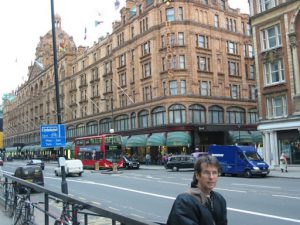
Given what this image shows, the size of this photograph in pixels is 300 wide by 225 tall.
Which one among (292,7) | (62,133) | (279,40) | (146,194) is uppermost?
(292,7)

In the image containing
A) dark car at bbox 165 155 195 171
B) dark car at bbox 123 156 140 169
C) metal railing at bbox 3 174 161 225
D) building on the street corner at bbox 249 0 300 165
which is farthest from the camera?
dark car at bbox 123 156 140 169

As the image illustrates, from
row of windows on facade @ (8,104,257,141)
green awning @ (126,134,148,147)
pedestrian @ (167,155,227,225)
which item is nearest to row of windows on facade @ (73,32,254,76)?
row of windows on facade @ (8,104,257,141)

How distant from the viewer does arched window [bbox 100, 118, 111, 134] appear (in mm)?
69600

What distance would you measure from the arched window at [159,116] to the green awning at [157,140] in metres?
1.69

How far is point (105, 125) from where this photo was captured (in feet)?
233

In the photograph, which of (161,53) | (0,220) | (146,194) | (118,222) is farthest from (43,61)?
(118,222)

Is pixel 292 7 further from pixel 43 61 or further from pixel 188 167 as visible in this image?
pixel 43 61

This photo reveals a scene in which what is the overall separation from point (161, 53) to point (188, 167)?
1974 cm

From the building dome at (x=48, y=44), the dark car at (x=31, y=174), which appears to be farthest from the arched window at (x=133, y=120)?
the building dome at (x=48, y=44)

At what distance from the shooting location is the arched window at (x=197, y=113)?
54250 mm

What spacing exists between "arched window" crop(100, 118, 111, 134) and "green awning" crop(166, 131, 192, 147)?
18648 millimetres

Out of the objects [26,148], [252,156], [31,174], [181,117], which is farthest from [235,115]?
[26,148]

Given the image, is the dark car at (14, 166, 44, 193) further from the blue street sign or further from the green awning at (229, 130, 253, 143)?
the green awning at (229, 130, 253, 143)

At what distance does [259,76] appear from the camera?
135 feet
